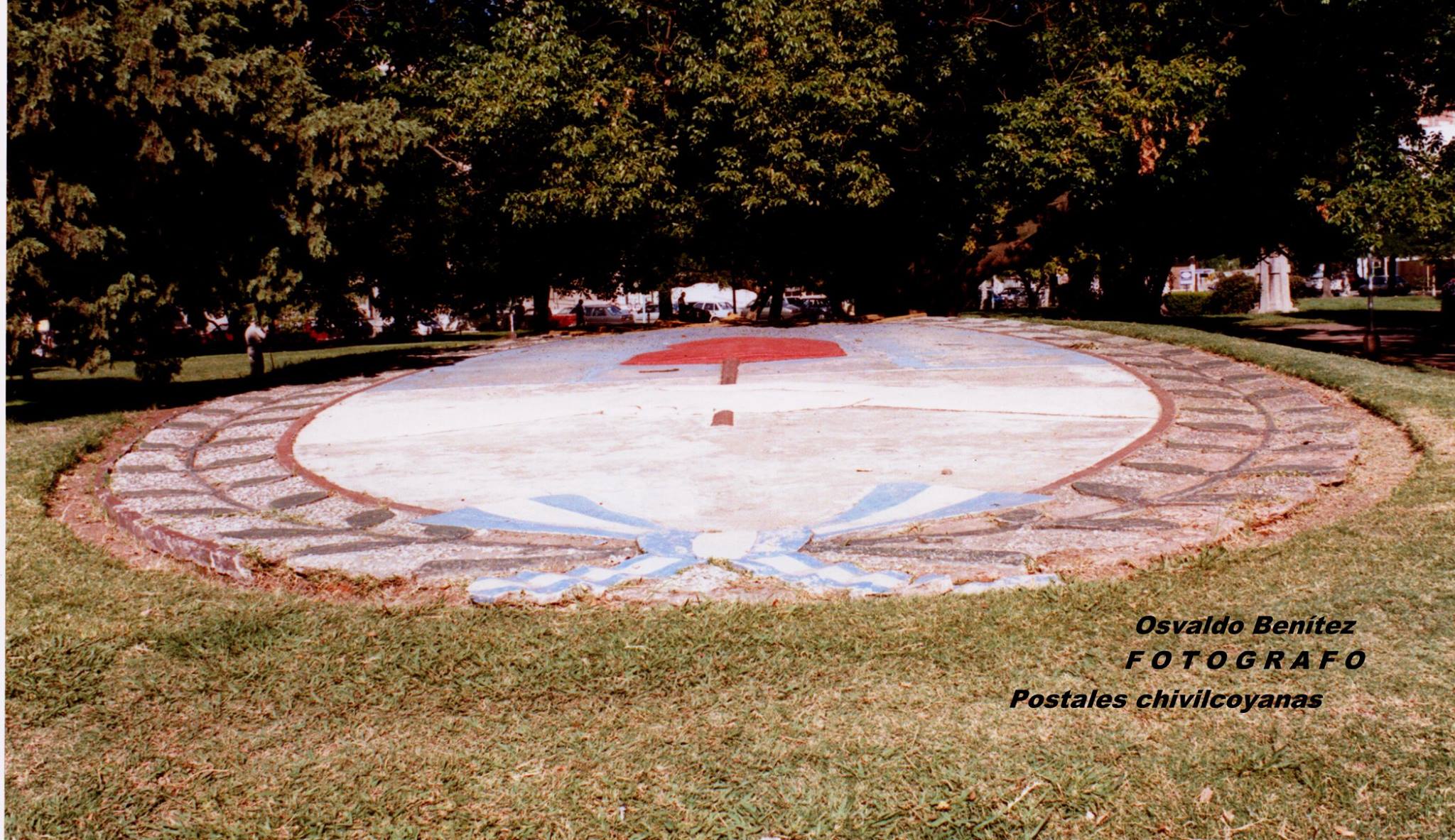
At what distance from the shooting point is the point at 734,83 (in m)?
17.7

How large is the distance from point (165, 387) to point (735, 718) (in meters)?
11.5

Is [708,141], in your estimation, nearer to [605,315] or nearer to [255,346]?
[255,346]

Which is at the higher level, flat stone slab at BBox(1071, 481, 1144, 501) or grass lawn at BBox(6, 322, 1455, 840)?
flat stone slab at BBox(1071, 481, 1144, 501)

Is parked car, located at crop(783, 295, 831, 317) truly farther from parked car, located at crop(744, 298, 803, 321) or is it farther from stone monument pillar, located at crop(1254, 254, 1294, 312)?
stone monument pillar, located at crop(1254, 254, 1294, 312)

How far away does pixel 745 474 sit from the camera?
21.3 feet

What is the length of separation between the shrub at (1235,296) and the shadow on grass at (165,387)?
31.8 m

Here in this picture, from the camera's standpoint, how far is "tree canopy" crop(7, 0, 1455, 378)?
9734 millimetres

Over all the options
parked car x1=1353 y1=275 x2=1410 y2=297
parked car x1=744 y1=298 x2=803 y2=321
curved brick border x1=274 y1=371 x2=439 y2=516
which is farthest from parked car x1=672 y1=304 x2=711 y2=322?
curved brick border x1=274 y1=371 x2=439 y2=516

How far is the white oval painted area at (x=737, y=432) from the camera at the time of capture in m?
6.09

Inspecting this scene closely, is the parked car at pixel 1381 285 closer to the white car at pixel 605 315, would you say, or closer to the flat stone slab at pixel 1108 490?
the white car at pixel 605 315

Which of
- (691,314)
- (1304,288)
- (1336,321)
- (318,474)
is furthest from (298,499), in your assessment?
(1304,288)

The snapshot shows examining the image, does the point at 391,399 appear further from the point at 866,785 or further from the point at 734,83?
the point at 734,83

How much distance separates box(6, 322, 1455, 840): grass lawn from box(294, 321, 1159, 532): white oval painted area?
1743 millimetres

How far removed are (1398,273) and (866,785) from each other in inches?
3211
